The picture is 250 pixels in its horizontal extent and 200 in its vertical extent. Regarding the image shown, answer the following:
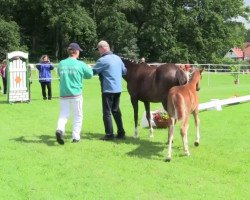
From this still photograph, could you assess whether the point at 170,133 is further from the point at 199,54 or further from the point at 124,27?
the point at 199,54

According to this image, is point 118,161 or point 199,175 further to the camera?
point 118,161

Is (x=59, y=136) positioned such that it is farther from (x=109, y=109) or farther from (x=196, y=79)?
(x=196, y=79)

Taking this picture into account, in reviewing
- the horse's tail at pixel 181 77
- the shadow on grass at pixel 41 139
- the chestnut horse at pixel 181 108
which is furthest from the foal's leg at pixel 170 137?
the shadow on grass at pixel 41 139

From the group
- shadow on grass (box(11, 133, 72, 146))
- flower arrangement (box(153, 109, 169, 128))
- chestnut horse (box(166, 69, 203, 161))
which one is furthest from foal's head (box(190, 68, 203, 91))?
shadow on grass (box(11, 133, 72, 146))

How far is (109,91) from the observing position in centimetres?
980

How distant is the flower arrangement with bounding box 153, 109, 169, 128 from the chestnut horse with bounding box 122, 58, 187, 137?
80cm

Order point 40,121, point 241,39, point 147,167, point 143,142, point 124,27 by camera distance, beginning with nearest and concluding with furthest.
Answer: point 147,167 → point 143,142 → point 40,121 → point 124,27 → point 241,39

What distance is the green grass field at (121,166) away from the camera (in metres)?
6.12

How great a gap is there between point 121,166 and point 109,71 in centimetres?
280

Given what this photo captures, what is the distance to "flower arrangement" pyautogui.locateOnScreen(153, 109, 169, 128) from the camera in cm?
1124

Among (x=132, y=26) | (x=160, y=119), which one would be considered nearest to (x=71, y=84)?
(x=160, y=119)

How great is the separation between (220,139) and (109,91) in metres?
2.60

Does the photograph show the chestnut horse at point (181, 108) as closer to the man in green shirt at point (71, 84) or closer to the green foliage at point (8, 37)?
the man in green shirt at point (71, 84)

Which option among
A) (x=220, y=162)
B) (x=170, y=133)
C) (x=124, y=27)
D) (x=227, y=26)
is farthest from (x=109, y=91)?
(x=227, y=26)
